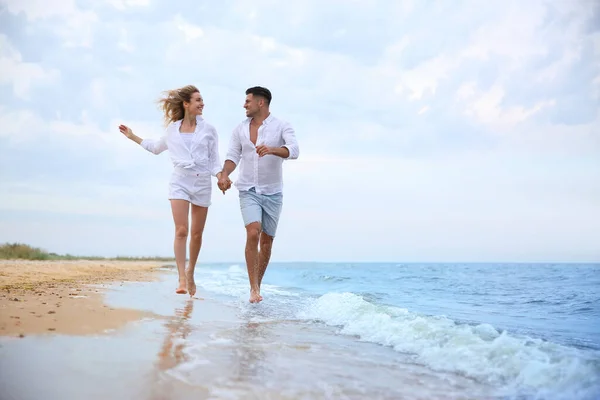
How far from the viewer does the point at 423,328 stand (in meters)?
4.59

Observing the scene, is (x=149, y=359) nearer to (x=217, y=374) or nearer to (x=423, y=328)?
(x=217, y=374)

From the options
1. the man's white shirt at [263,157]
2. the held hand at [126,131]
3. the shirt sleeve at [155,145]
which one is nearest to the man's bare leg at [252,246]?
the man's white shirt at [263,157]

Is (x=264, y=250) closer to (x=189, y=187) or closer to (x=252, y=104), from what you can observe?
(x=189, y=187)

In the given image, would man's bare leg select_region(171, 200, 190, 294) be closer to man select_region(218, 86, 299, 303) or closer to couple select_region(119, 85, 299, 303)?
couple select_region(119, 85, 299, 303)

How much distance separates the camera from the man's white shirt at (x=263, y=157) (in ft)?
21.5

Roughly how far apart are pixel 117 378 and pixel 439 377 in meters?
1.86

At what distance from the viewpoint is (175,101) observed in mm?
6660

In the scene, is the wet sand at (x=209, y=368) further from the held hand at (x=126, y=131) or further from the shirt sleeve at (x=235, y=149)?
the held hand at (x=126, y=131)

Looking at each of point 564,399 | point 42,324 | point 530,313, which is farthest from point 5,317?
point 530,313

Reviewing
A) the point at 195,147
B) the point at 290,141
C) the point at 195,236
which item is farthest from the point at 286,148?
the point at 195,236

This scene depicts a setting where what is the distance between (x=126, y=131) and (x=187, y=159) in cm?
97

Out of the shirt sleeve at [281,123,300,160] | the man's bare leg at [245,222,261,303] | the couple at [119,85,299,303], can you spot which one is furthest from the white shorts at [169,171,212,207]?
the shirt sleeve at [281,123,300,160]

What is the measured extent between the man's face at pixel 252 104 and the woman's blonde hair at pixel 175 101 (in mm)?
664

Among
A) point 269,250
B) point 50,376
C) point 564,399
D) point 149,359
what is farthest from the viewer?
point 269,250
